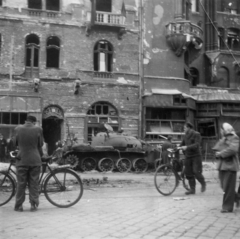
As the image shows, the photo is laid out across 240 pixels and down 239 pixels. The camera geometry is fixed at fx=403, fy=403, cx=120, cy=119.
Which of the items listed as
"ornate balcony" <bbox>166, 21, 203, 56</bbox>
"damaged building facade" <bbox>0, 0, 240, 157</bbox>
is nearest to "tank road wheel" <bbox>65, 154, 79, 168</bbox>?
"damaged building facade" <bbox>0, 0, 240, 157</bbox>

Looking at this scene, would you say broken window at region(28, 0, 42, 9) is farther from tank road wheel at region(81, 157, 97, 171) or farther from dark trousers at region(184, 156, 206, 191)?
dark trousers at region(184, 156, 206, 191)

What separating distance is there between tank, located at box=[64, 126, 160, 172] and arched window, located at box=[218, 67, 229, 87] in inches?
578

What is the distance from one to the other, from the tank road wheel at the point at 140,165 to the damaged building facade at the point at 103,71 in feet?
12.6

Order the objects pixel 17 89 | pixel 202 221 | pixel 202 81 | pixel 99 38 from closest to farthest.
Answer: pixel 202 221 < pixel 17 89 < pixel 99 38 < pixel 202 81

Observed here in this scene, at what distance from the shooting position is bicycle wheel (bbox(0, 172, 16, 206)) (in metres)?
7.59

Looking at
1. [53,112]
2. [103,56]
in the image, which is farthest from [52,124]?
[103,56]

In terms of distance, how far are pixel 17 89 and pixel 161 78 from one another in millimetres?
9550

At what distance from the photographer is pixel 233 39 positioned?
34281 mm

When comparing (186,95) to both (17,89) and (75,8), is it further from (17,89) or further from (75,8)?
(17,89)

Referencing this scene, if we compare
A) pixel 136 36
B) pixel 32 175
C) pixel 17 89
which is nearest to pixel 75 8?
pixel 136 36

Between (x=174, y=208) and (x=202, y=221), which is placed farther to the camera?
(x=174, y=208)

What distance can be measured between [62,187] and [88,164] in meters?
10.9

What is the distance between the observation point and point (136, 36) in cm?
2675

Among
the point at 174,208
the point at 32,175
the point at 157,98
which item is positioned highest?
the point at 157,98
